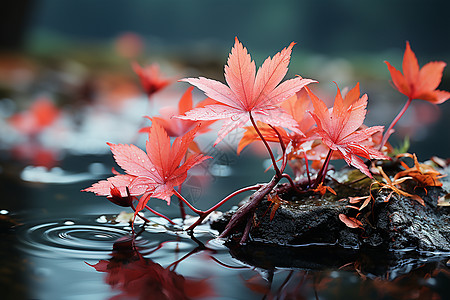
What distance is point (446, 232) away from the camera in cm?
76

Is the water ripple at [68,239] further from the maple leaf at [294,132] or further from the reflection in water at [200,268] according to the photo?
the maple leaf at [294,132]

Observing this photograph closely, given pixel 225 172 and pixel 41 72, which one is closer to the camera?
pixel 225 172

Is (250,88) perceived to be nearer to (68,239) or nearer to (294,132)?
(294,132)

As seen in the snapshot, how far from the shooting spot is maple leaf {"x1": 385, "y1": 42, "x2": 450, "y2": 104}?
776mm

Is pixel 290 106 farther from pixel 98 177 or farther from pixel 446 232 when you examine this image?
pixel 98 177

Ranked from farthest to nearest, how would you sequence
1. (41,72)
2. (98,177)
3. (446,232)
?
(41,72) → (98,177) → (446,232)

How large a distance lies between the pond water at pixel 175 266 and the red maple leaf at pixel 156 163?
0.10 m

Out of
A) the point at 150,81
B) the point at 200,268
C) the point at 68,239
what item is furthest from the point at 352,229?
the point at 150,81

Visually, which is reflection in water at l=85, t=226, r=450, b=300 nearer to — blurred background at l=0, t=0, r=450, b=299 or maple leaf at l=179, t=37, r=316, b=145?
blurred background at l=0, t=0, r=450, b=299

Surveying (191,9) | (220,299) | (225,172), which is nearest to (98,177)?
(225,172)

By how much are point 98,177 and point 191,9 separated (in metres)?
8.09

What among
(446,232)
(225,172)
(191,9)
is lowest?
(446,232)

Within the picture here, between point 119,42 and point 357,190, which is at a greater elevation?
point 119,42

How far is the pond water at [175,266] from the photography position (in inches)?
22.0
